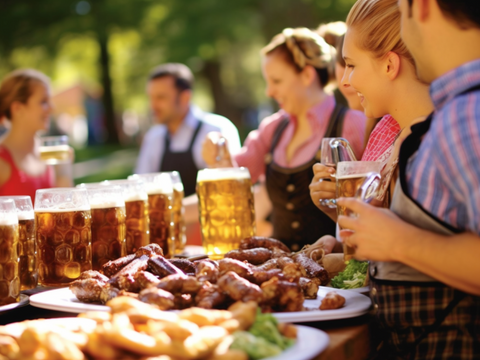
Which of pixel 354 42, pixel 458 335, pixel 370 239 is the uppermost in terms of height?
pixel 354 42

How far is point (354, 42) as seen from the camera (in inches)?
85.3

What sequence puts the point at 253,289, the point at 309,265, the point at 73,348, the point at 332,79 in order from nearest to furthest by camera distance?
the point at 73,348
the point at 253,289
the point at 309,265
the point at 332,79

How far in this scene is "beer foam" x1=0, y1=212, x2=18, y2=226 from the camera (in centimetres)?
185

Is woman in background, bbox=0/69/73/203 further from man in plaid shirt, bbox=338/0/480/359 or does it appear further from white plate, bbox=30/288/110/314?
man in plaid shirt, bbox=338/0/480/359

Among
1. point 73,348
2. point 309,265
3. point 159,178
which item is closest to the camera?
point 73,348

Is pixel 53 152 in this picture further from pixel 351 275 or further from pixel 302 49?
pixel 351 275

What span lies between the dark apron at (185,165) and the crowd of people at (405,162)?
2.34m

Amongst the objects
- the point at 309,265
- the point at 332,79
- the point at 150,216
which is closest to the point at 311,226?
the point at 332,79

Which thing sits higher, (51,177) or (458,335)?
(51,177)

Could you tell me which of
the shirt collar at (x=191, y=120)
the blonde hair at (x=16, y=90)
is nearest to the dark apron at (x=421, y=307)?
the blonde hair at (x=16, y=90)

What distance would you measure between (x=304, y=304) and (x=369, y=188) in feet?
1.30

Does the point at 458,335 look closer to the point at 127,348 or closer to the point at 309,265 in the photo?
the point at 309,265

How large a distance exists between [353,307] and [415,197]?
376 mm

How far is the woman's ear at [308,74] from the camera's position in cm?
413
